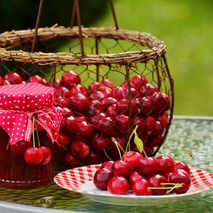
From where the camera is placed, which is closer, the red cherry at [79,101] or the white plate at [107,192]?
the white plate at [107,192]

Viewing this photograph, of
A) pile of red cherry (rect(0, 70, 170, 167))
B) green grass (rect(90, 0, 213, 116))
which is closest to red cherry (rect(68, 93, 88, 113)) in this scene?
pile of red cherry (rect(0, 70, 170, 167))

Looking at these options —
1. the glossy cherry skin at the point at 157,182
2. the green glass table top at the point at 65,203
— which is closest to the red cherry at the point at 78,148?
the green glass table top at the point at 65,203

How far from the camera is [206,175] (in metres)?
0.87

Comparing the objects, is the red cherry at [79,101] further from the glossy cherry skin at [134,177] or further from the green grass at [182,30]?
the green grass at [182,30]

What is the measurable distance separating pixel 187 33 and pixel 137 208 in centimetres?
269

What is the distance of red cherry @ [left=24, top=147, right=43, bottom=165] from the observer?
804 mm

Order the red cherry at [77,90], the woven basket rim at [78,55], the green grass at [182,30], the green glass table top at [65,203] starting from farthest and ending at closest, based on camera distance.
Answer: the green grass at [182,30] < the red cherry at [77,90] < the woven basket rim at [78,55] < the green glass table top at [65,203]

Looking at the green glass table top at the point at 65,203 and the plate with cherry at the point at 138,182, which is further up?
the plate with cherry at the point at 138,182

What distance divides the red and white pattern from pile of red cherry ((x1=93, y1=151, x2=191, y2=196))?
3cm

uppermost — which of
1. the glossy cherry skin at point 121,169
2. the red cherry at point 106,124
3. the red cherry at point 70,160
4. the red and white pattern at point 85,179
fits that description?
the red cherry at point 106,124

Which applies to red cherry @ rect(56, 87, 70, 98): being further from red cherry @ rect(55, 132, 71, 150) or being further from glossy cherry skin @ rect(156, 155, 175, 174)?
glossy cherry skin @ rect(156, 155, 175, 174)

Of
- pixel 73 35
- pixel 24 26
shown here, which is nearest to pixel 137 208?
pixel 73 35

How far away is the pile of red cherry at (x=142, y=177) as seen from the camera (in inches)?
30.0

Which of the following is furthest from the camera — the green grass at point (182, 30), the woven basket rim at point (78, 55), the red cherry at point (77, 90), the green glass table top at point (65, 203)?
the green grass at point (182, 30)
